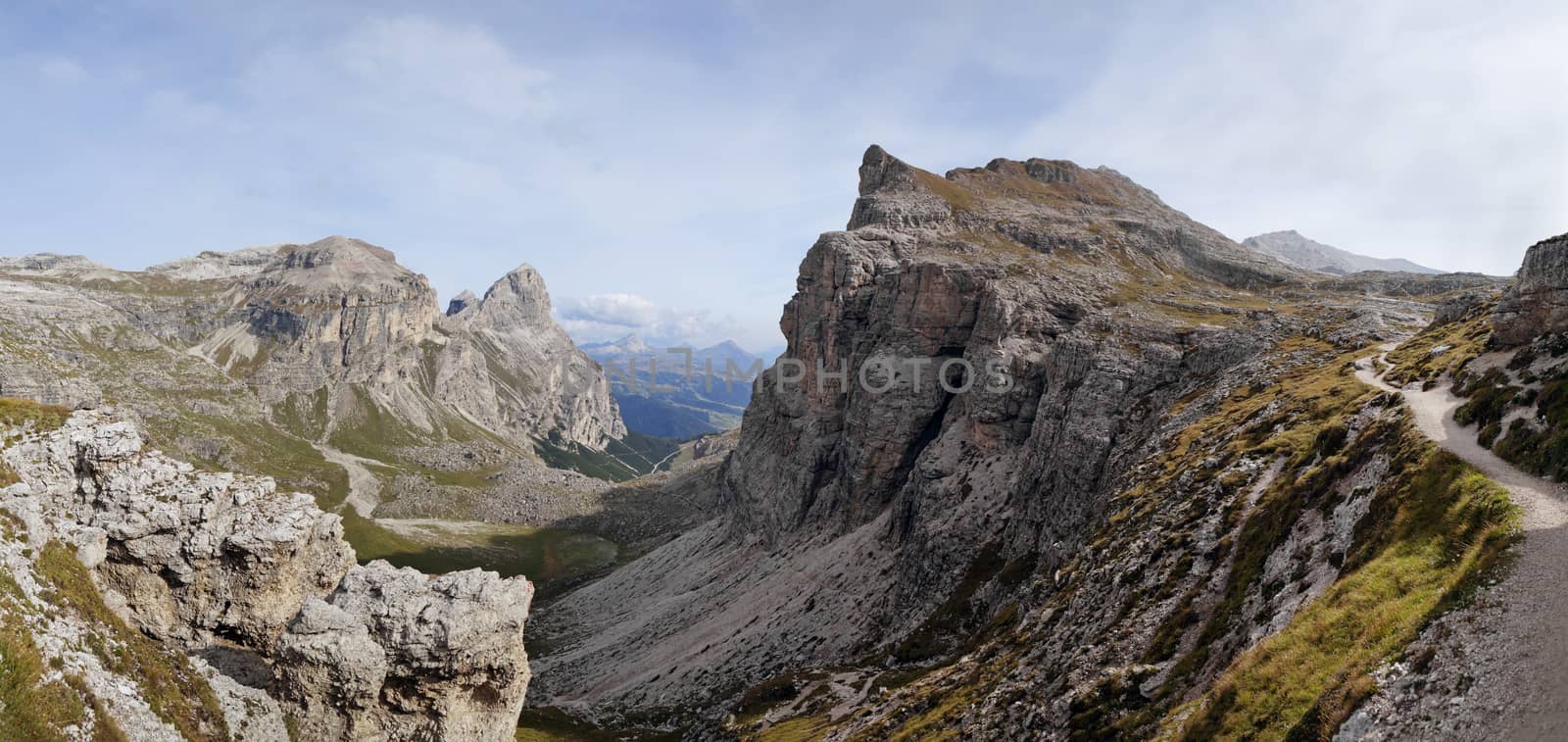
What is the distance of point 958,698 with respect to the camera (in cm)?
4494

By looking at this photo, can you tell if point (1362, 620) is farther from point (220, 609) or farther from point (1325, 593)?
point (220, 609)

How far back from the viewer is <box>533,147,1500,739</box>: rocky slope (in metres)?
32.6

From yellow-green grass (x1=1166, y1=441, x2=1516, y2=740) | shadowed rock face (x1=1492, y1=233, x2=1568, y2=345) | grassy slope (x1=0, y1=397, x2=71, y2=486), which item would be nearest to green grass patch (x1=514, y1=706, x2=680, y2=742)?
grassy slope (x1=0, y1=397, x2=71, y2=486)

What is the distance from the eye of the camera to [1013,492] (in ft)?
284

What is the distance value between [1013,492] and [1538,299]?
2187 inches

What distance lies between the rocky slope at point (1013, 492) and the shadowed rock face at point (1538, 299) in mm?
7589

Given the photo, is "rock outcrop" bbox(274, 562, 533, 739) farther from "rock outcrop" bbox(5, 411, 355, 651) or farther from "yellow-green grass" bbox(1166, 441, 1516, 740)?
"yellow-green grass" bbox(1166, 441, 1516, 740)

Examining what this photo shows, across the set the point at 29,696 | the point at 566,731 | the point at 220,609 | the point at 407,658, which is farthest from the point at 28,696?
the point at 566,731

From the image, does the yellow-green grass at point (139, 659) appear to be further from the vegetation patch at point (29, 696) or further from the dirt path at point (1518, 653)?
the dirt path at point (1518, 653)

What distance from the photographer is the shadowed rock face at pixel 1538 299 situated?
3459 cm

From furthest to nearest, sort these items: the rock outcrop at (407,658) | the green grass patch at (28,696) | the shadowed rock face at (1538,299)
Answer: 1. the rock outcrop at (407,658)
2. the shadowed rock face at (1538,299)
3. the green grass patch at (28,696)

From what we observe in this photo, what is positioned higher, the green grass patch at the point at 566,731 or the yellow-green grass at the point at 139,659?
the yellow-green grass at the point at 139,659

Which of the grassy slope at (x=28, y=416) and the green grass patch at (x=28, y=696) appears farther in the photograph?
the grassy slope at (x=28, y=416)

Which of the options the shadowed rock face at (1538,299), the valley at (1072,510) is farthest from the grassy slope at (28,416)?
the shadowed rock face at (1538,299)
